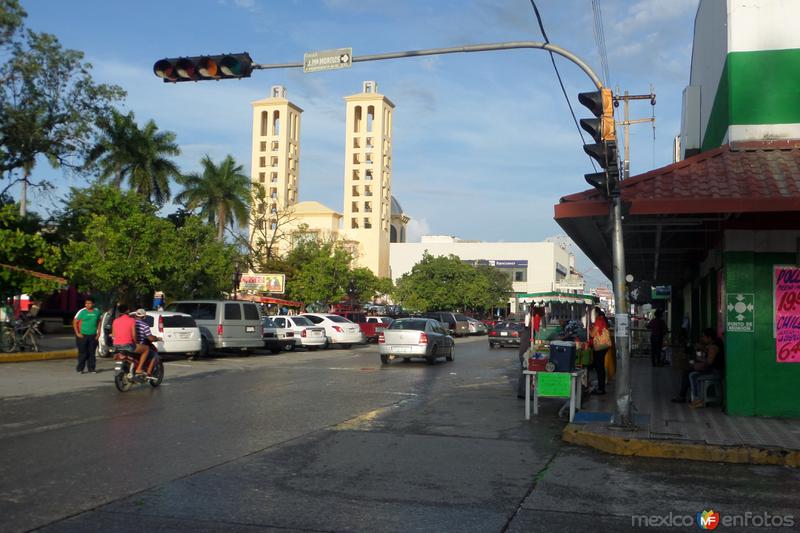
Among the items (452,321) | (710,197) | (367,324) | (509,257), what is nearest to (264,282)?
(367,324)

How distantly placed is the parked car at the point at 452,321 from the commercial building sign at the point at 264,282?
10184mm

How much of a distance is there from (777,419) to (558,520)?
22.3 feet

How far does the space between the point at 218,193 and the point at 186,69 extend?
159 feet

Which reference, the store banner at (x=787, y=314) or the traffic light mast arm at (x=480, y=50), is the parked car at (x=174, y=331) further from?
the store banner at (x=787, y=314)

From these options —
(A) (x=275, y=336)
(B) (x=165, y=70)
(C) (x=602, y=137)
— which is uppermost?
(B) (x=165, y=70)

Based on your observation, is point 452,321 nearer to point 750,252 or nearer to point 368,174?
point 750,252

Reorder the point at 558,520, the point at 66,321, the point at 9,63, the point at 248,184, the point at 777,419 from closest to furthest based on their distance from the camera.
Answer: the point at 558,520, the point at 777,419, the point at 9,63, the point at 66,321, the point at 248,184

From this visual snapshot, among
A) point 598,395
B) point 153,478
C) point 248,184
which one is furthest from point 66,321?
point 153,478

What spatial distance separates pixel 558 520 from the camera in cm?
644

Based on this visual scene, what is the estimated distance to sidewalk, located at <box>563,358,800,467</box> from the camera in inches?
359

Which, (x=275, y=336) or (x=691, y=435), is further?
(x=275, y=336)

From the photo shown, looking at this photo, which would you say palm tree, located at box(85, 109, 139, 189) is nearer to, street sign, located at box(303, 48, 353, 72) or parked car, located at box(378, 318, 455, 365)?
parked car, located at box(378, 318, 455, 365)

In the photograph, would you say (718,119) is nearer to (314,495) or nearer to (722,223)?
(722,223)

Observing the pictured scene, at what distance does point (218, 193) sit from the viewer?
193 ft
